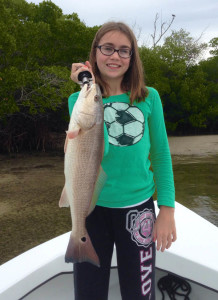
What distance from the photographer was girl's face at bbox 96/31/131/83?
1840 mm

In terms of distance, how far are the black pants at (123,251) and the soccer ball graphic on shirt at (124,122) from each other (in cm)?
40

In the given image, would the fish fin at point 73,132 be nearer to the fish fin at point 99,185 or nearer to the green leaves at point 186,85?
the fish fin at point 99,185

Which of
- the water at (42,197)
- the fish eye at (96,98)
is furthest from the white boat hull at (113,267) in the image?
the water at (42,197)

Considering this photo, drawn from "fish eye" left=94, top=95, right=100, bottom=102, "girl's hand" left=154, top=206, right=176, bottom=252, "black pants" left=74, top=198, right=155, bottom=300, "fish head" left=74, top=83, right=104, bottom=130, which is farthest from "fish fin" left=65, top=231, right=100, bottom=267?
"fish eye" left=94, top=95, right=100, bottom=102

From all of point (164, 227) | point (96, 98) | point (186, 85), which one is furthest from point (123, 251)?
point (186, 85)

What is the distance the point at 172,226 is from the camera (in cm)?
186

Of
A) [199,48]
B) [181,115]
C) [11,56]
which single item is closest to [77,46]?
[11,56]

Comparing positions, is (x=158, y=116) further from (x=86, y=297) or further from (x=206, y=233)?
(x=206, y=233)

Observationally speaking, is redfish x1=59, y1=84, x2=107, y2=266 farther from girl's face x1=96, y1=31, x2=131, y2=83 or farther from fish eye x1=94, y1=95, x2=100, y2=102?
girl's face x1=96, y1=31, x2=131, y2=83

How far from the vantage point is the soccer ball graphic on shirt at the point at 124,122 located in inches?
71.1

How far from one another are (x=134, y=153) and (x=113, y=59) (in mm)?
571

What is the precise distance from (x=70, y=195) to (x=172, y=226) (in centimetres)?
67

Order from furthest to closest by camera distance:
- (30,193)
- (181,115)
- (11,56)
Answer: (181,115) < (11,56) < (30,193)

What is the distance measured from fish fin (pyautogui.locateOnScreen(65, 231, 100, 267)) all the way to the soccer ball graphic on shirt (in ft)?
1.92
